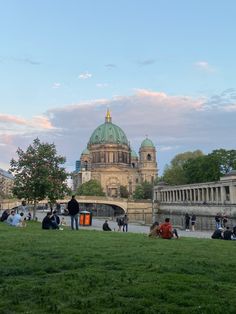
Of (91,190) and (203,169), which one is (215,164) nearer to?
(203,169)

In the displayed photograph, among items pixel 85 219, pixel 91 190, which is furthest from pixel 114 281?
pixel 91 190

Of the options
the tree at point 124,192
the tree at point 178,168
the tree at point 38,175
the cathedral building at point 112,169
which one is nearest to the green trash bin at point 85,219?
the tree at point 38,175

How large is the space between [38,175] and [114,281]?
1336 inches

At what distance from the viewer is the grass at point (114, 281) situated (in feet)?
24.3

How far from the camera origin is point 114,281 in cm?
905

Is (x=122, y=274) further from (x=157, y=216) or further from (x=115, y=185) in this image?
(x=115, y=185)

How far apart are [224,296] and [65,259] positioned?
482 cm

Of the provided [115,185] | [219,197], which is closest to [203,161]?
[219,197]

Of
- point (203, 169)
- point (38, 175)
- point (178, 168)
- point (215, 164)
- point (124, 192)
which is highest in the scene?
point (178, 168)

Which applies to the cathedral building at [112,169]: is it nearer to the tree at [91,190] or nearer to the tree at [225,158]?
the tree at [91,190]

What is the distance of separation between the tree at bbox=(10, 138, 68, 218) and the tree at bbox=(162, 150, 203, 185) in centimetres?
8073

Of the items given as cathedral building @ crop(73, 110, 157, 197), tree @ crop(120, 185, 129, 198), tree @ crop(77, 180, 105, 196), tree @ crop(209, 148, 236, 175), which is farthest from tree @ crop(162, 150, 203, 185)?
cathedral building @ crop(73, 110, 157, 197)

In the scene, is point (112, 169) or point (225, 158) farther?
point (112, 169)

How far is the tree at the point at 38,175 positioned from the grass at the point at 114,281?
28.6 m
